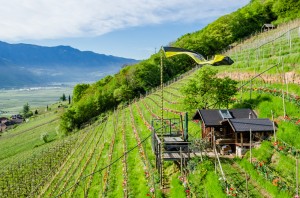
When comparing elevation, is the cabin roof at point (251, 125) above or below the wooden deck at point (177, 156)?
above

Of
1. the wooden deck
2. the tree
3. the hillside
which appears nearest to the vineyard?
the hillside

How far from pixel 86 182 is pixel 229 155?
16305 millimetres

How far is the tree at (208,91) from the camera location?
117 feet

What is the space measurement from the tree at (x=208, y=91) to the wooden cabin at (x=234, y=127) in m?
6.30

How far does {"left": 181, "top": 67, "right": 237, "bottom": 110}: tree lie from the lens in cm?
3559

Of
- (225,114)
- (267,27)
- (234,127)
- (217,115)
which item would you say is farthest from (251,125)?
(267,27)

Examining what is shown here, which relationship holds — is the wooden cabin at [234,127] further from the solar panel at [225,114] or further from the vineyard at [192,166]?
the vineyard at [192,166]

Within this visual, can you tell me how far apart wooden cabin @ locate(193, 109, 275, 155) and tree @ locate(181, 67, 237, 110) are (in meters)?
6.30

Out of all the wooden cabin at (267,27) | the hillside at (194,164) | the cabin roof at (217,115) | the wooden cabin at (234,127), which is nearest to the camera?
the hillside at (194,164)

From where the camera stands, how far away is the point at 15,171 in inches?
2141

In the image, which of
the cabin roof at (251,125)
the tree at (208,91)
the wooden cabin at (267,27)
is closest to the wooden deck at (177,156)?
the cabin roof at (251,125)

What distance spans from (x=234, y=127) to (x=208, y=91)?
40.9ft

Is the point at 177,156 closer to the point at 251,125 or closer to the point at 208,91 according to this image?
the point at 251,125

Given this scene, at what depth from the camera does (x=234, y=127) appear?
80.7 ft
